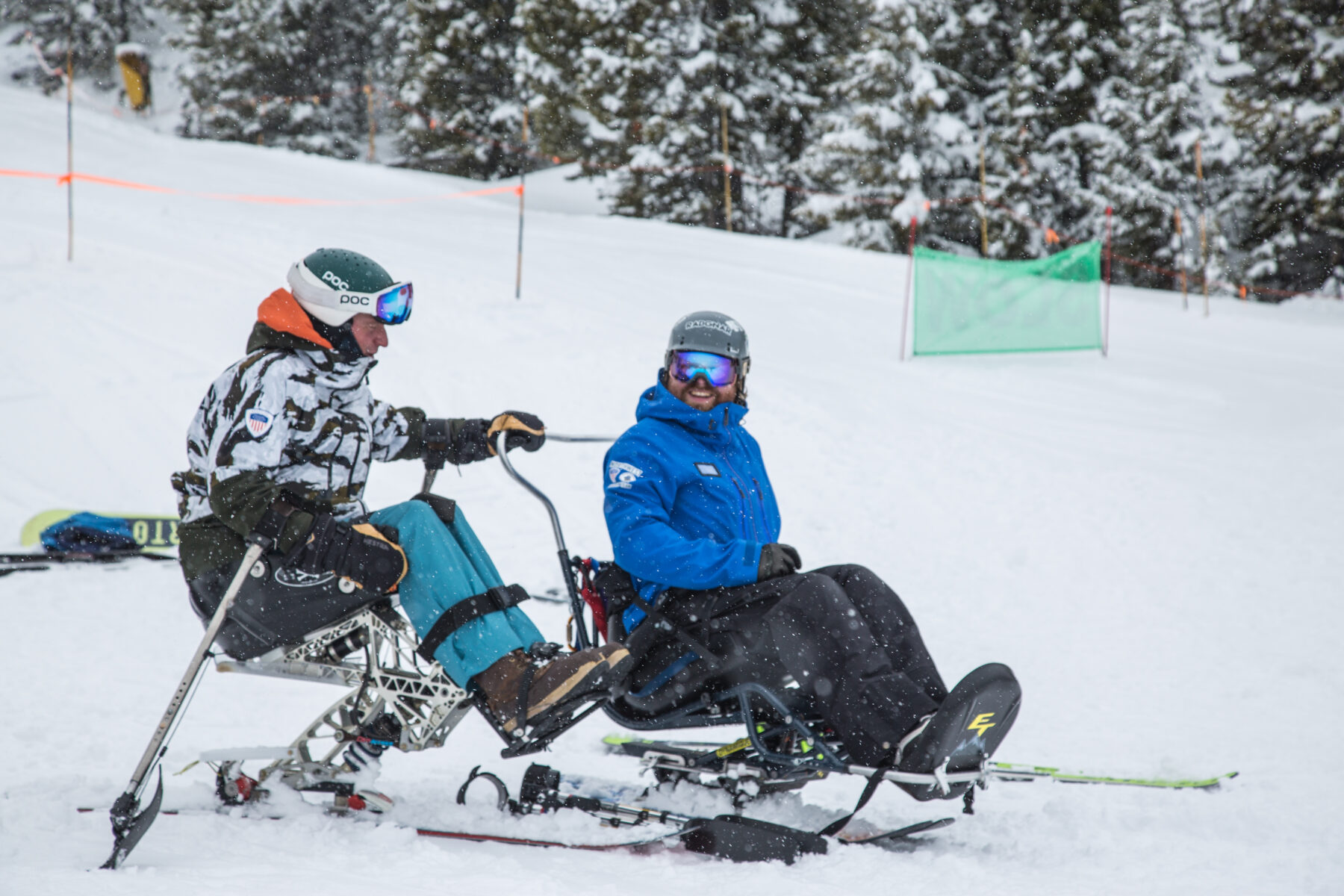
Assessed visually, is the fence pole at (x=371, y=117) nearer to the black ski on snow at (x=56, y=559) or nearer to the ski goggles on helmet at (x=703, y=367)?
the black ski on snow at (x=56, y=559)

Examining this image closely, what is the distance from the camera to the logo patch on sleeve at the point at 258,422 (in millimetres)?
3020

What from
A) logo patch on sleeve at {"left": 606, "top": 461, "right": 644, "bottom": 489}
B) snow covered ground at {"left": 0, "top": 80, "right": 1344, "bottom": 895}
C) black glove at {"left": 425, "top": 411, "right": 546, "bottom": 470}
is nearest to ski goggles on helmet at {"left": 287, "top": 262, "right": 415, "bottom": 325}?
black glove at {"left": 425, "top": 411, "right": 546, "bottom": 470}

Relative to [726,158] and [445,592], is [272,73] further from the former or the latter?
[445,592]

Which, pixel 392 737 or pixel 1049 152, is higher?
pixel 1049 152

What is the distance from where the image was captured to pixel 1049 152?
72.5 ft

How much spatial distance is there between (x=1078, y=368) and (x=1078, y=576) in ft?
18.6

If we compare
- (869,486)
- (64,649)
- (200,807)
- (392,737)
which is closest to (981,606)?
(869,486)

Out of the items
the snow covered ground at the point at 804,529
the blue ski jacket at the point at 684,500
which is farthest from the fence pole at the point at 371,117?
the blue ski jacket at the point at 684,500

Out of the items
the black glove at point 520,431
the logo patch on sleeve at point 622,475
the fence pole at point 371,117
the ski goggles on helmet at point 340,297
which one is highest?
the fence pole at point 371,117

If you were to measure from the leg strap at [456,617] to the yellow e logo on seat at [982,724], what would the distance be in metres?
1.38

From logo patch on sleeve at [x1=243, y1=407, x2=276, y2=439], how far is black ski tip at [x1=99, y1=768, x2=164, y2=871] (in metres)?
1.02

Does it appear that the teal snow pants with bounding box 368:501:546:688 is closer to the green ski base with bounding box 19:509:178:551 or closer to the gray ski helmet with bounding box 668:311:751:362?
the gray ski helmet with bounding box 668:311:751:362

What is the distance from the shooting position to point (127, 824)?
9.07 feet

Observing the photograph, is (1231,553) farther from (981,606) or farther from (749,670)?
(749,670)
